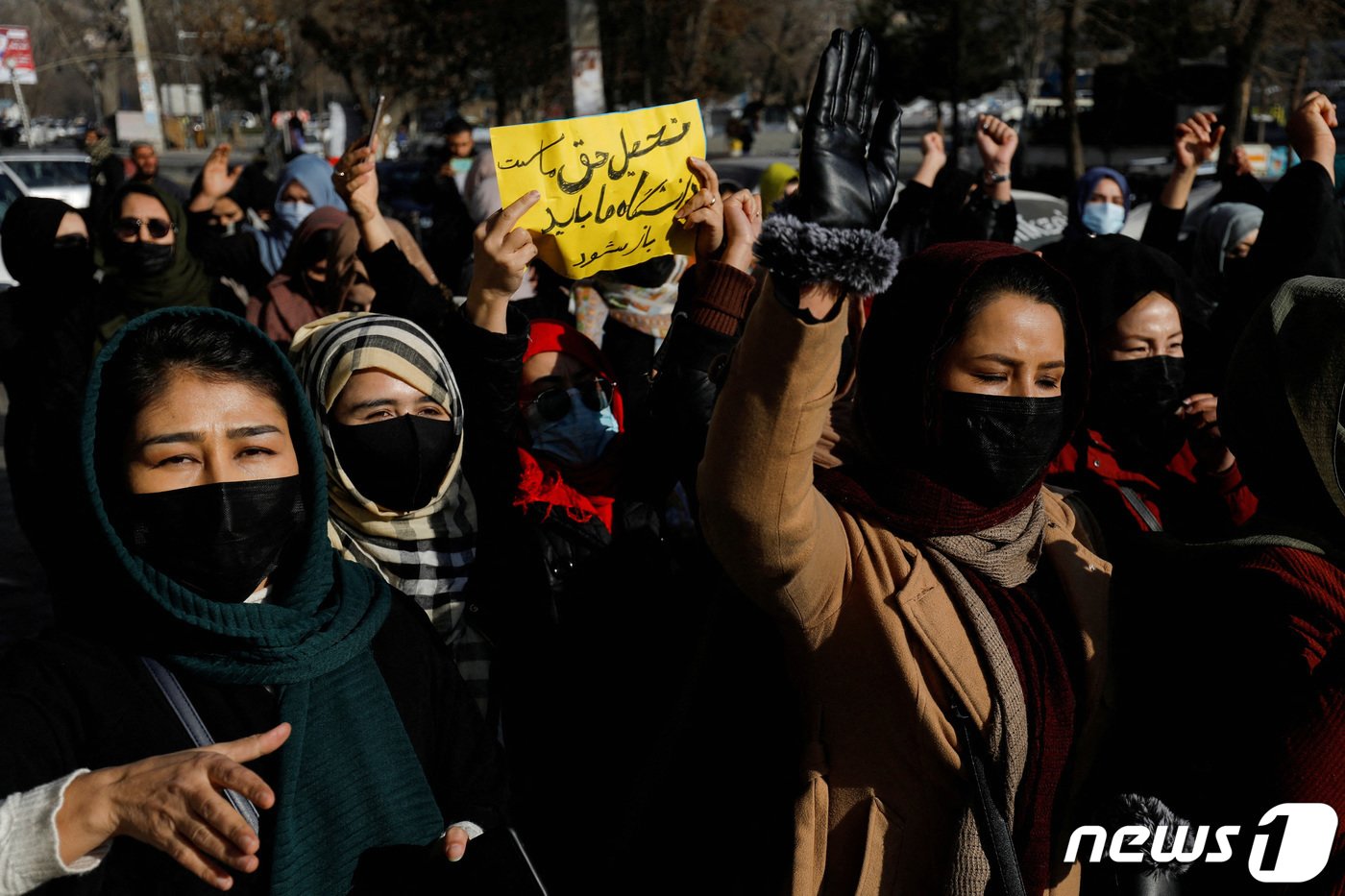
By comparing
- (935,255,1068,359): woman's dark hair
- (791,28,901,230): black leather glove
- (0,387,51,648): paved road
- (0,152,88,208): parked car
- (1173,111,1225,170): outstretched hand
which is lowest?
(0,387,51,648): paved road

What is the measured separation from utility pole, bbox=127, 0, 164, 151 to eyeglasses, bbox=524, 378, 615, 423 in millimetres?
28000

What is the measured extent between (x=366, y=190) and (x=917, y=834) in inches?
92.1

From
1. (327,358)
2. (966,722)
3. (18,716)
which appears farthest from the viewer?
(327,358)

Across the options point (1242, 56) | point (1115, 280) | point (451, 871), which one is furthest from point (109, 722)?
point (1242, 56)

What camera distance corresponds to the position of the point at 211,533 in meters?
1.73

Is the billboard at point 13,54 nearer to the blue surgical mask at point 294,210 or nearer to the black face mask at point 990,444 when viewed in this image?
the blue surgical mask at point 294,210

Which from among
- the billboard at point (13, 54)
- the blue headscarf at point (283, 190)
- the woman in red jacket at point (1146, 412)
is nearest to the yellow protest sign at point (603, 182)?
the woman in red jacket at point (1146, 412)

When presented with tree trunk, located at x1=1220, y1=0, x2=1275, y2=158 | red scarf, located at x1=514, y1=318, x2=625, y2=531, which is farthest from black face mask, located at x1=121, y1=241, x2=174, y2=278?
tree trunk, located at x1=1220, y1=0, x2=1275, y2=158

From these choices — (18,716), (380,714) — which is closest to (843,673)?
(380,714)

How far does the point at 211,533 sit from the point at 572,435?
1163 mm

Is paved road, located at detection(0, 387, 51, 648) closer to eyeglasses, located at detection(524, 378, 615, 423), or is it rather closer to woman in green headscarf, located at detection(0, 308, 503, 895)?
eyeglasses, located at detection(524, 378, 615, 423)

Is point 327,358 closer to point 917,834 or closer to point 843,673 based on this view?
point 843,673

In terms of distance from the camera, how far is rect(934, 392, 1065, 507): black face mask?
6.05 ft

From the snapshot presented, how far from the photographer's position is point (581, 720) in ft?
8.52
